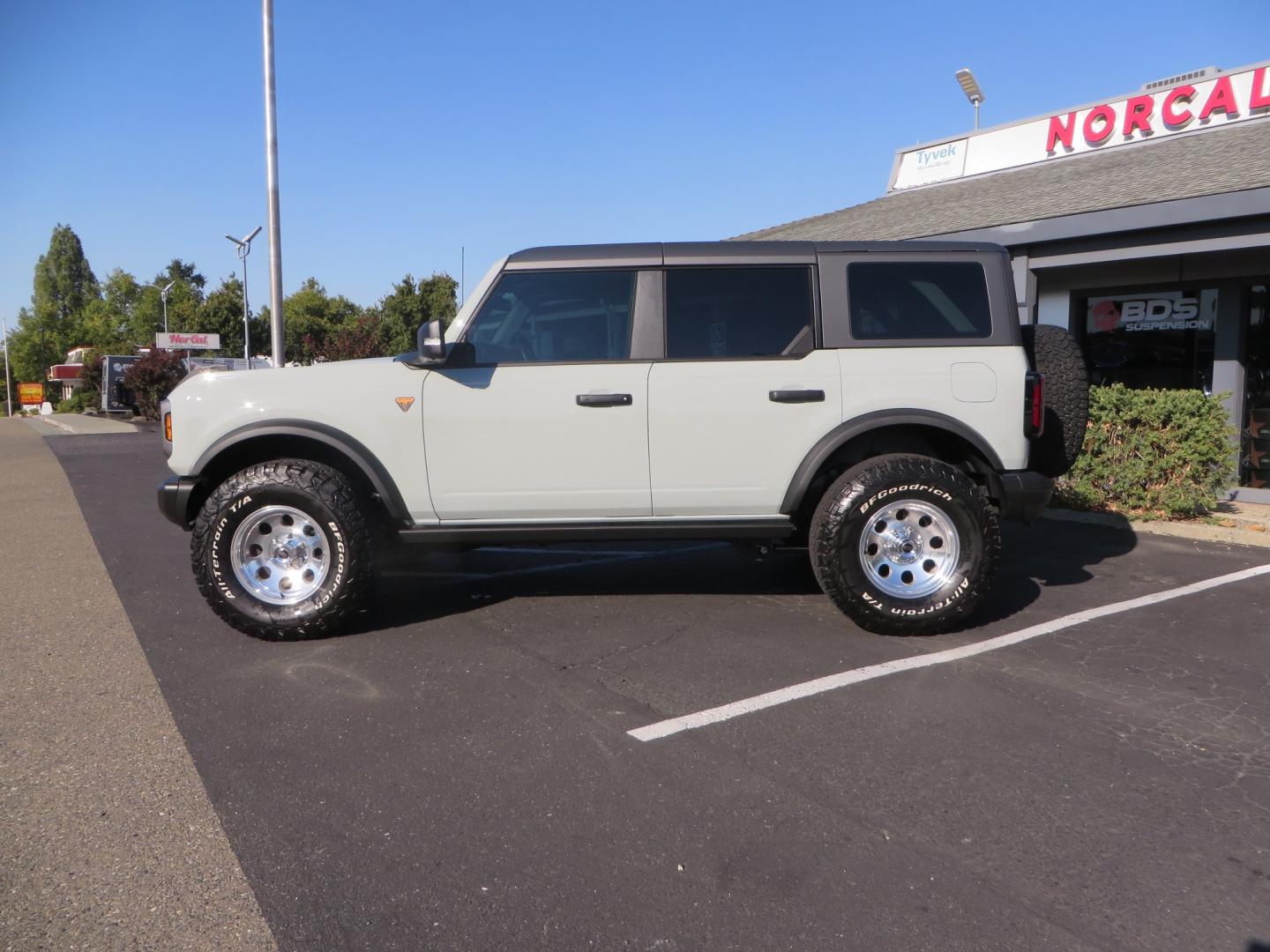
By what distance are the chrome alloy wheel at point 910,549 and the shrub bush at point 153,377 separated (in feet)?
118

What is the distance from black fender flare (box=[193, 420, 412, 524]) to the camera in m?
4.94

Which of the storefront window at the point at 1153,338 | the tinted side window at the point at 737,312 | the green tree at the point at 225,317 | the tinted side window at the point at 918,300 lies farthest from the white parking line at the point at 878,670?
the green tree at the point at 225,317

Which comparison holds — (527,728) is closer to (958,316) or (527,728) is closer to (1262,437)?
(958,316)

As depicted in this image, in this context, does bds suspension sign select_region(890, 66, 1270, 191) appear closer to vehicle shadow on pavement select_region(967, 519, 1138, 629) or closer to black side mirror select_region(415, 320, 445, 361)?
vehicle shadow on pavement select_region(967, 519, 1138, 629)

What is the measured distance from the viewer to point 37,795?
10.5 ft

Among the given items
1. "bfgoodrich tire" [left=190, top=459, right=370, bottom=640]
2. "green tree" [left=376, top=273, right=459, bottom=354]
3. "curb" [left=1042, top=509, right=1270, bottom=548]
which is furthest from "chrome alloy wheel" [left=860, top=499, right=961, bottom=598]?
"green tree" [left=376, top=273, right=459, bottom=354]

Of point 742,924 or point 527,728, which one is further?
point 527,728

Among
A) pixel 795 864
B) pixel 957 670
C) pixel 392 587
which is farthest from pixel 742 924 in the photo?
pixel 392 587

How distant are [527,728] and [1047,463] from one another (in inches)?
136

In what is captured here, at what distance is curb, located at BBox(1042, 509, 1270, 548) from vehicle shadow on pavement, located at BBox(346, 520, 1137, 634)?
1.57 feet

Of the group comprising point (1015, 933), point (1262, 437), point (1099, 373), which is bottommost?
point (1015, 933)

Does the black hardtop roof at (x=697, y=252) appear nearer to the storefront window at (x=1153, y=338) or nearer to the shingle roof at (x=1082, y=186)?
the shingle roof at (x=1082, y=186)

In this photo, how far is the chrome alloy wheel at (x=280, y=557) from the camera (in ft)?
16.5

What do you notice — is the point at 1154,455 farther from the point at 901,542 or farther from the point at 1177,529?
the point at 901,542
